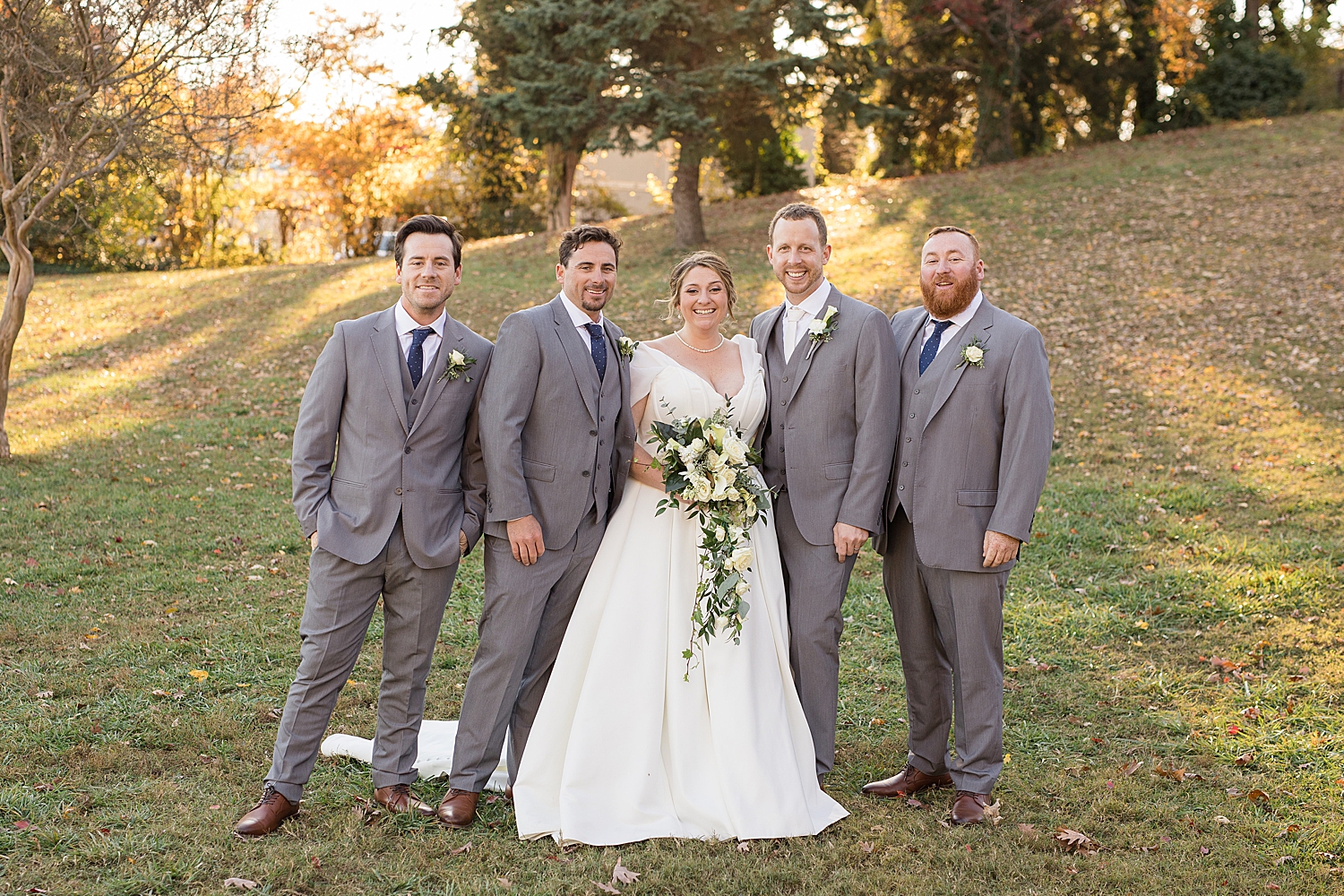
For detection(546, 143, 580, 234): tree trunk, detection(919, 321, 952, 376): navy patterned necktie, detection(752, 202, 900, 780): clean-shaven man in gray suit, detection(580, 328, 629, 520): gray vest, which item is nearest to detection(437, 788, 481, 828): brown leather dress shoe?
detection(580, 328, 629, 520): gray vest

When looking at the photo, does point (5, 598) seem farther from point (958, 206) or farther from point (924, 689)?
point (958, 206)

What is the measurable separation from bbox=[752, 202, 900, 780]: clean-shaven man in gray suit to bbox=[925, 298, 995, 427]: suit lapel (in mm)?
193

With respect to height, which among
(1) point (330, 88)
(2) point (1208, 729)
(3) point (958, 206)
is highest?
(1) point (330, 88)

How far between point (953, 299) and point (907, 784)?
2169 mm

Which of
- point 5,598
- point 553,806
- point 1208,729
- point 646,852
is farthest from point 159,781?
point 1208,729

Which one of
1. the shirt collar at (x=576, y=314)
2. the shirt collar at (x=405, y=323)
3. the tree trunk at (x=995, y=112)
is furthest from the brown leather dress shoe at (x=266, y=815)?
the tree trunk at (x=995, y=112)

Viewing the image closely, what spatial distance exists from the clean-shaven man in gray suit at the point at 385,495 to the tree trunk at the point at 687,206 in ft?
49.3

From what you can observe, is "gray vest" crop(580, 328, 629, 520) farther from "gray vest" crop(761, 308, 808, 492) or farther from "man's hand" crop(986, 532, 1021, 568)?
"man's hand" crop(986, 532, 1021, 568)

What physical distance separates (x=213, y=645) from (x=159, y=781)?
186cm

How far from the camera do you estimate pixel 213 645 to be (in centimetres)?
627

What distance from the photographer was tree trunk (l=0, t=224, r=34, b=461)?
10008 mm

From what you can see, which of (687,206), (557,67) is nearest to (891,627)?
(557,67)

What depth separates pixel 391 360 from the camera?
4199mm

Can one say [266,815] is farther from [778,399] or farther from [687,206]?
[687,206]
